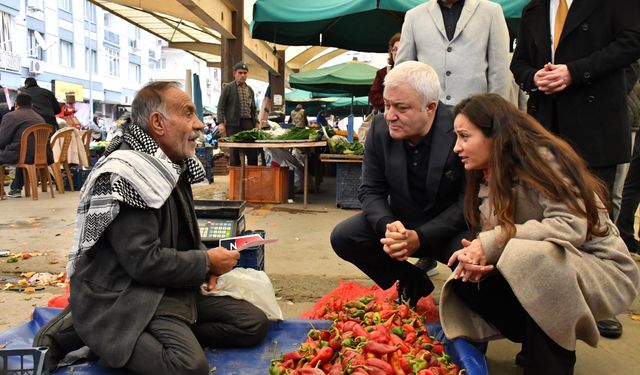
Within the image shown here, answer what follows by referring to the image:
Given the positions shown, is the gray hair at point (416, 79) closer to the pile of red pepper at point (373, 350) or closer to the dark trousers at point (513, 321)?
the dark trousers at point (513, 321)

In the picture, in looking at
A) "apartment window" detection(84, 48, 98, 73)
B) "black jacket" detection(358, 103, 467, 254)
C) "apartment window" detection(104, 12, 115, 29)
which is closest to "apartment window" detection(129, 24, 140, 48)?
"apartment window" detection(104, 12, 115, 29)

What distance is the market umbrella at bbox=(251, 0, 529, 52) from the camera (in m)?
6.08

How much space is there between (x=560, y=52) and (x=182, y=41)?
15086 millimetres

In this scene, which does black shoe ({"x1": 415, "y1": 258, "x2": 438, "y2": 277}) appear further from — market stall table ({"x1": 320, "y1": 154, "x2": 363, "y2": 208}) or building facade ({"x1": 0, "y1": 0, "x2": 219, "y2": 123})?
building facade ({"x1": 0, "y1": 0, "x2": 219, "y2": 123})

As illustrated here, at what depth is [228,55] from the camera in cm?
1127

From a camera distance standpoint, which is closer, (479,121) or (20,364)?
(20,364)

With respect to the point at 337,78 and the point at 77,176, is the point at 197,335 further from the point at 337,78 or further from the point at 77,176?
the point at 337,78

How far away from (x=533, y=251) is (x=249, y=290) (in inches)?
58.3

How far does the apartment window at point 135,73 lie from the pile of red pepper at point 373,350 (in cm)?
4477

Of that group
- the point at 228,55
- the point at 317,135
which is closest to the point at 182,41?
the point at 228,55

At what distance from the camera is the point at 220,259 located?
2.51 meters

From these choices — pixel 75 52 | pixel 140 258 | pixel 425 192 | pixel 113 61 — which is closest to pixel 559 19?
pixel 425 192

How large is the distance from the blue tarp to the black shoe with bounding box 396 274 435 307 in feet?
1.22

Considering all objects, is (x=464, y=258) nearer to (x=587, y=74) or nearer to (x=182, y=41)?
(x=587, y=74)
